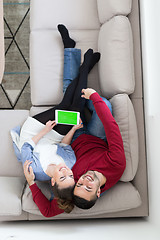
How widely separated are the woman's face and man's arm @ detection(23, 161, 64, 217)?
0.51 ft

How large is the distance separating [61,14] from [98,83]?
55cm

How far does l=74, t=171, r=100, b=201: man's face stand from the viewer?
1377 mm

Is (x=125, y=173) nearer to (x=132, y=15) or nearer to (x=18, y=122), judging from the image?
(x=18, y=122)

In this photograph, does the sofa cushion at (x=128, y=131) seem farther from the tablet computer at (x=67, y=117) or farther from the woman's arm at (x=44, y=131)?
the woman's arm at (x=44, y=131)

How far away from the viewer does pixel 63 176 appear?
1.45m

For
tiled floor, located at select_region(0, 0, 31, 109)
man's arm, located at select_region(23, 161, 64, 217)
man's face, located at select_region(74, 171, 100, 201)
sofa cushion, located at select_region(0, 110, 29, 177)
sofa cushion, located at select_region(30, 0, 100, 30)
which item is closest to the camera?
man's face, located at select_region(74, 171, 100, 201)

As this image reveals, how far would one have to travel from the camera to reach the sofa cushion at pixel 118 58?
1678mm

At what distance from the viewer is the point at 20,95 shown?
224 cm

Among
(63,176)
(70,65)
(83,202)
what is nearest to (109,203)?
(83,202)

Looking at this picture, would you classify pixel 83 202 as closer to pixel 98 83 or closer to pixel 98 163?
pixel 98 163

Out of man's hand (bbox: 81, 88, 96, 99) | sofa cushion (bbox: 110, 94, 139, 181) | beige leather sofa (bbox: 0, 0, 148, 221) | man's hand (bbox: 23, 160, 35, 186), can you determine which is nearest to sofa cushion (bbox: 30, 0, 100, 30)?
beige leather sofa (bbox: 0, 0, 148, 221)

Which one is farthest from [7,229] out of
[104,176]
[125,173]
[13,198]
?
[125,173]

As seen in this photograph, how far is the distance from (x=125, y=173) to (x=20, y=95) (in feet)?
3.74

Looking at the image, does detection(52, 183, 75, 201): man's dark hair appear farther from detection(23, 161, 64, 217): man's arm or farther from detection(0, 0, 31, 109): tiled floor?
detection(0, 0, 31, 109): tiled floor
